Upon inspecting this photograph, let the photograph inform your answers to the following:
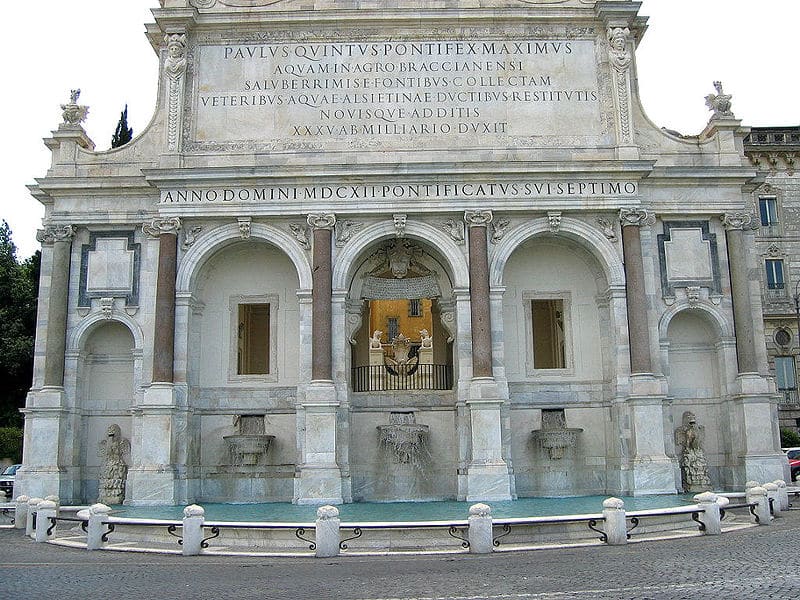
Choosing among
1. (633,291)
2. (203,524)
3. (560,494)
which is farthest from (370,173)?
(203,524)

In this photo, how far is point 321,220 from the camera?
93.5 feet

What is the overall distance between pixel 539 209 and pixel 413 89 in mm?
6118

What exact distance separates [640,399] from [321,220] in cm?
1139

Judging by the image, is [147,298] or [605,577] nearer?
[605,577]

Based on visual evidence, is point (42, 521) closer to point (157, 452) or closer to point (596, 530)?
point (157, 452)

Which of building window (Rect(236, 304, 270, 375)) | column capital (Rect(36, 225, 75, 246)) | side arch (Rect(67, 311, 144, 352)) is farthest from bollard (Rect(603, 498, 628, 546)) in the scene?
column capital (Rect(36, 225, 75, 246))

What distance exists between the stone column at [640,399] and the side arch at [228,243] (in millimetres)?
10308

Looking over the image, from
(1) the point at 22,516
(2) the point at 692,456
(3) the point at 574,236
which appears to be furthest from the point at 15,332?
(2) the point at 692,456

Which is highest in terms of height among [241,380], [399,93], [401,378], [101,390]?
[399,93]

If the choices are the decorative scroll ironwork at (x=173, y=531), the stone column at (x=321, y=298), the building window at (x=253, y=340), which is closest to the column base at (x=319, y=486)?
the stone column at (x=321, y=298)

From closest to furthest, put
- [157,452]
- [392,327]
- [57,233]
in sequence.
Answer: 1. [157,452]
2. [57,233]
3. [392,327]

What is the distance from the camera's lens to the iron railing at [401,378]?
3075cm

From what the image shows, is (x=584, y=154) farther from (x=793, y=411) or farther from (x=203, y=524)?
(x=793, y=411)

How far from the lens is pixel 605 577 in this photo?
13.1 meters
